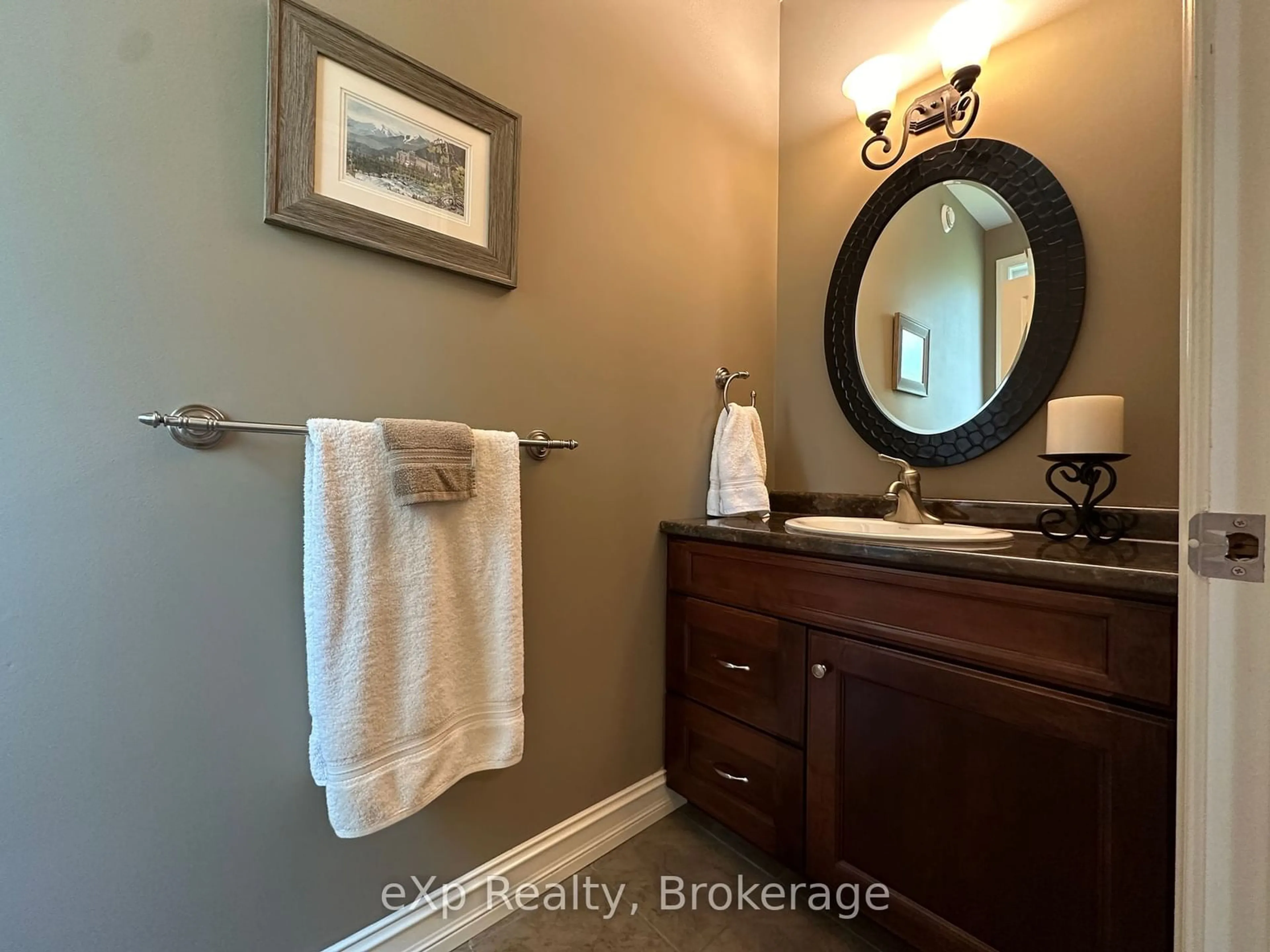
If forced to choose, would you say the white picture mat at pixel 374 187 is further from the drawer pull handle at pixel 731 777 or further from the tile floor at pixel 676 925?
the tile floor at pixel 676 925

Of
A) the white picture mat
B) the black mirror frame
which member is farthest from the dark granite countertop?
→ the white picture mat

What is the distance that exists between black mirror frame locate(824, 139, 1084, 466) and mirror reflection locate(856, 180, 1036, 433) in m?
0.02

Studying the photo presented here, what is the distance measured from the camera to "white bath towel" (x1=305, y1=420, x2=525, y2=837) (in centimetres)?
79

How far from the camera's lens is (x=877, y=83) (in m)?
1.40

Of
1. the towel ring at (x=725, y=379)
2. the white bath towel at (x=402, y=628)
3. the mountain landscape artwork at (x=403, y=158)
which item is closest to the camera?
the white bath towel at (x=402, y=628)

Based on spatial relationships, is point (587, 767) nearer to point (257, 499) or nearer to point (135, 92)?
point (257, 499)

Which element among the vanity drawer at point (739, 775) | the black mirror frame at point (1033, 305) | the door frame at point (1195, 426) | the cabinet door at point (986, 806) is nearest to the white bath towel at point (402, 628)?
the vanity drawer at point (739, 775)

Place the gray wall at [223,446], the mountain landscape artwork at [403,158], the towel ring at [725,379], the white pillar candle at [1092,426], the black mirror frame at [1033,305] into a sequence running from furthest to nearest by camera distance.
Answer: the towel ring at [725,379]
the black mirror frame at [1033,305]
the white pillar candle at [1092,426]
the mountain landscape artwork at [403,158]
the gray wall at [223,446]

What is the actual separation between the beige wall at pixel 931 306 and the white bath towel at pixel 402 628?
1128mm

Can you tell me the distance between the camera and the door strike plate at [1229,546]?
46 cm

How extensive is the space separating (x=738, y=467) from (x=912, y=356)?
1.94ft

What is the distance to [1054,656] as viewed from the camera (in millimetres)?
761

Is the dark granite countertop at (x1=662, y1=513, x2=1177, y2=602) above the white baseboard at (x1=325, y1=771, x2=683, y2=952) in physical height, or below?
above

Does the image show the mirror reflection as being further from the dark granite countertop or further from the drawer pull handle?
the drawer pull handle
